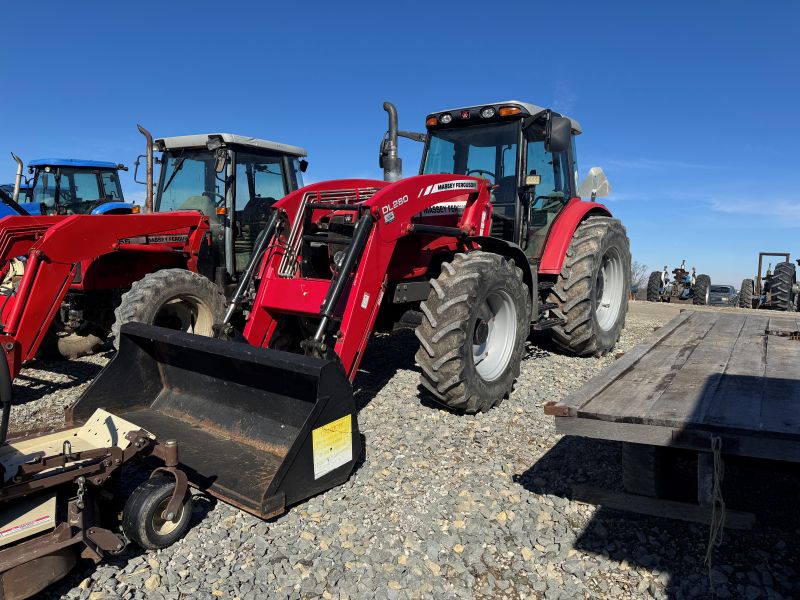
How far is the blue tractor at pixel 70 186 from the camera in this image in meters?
10.3

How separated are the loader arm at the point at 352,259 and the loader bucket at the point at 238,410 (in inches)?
15.5

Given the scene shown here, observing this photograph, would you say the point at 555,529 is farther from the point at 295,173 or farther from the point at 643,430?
the point at 295,173

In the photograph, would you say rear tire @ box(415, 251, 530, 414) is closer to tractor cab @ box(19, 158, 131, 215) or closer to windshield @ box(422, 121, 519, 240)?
windshield @ box(422, 121, 519, 240)

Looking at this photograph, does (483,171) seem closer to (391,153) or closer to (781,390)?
(391,153)

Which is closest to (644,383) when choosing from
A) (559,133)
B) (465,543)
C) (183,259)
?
(465,543)

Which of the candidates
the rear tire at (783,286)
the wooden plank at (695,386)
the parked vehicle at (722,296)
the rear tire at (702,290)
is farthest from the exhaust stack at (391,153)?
the parked vehicle at (722,296)

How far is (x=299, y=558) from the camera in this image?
2.81 m

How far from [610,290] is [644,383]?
4.47m

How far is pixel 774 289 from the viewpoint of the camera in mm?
15469

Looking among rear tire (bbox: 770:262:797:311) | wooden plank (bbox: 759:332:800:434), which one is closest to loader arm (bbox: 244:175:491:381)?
wooden plank (bbox: 759:332:800:434)

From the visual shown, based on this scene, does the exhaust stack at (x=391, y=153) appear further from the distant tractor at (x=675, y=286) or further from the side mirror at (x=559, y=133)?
the distant tractor at (x=675, y=286)

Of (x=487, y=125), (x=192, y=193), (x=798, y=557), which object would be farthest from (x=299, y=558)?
(x=192, y=193)

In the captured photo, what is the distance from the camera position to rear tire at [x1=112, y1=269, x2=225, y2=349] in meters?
5.33

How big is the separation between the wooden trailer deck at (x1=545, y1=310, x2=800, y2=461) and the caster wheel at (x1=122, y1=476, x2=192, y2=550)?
1.85 meters
